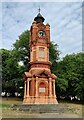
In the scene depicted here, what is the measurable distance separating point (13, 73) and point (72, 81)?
9.92 m

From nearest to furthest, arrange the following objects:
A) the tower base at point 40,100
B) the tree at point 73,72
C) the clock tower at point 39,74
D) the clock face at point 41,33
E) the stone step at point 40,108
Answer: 1. the stone step at point 40,108
2. the tower base at point 40,100
3. the clock tower at point 39,74
4. the clock face at point 41,33
5. the tree at point 73,72

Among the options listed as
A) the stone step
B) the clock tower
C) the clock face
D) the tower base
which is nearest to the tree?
the clock tower

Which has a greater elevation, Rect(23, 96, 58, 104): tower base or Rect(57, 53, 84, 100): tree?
Rect(57, 53, 84, 100): tree

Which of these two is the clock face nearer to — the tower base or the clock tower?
the clock tower

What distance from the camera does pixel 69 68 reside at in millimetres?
36125

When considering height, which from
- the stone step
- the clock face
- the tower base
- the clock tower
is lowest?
the stone step

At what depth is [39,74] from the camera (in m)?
23.7

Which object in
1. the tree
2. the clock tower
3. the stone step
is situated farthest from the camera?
the tree

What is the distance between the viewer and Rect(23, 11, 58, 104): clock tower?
23.4 m

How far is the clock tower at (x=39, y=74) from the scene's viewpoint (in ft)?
76.8

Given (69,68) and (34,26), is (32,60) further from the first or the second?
(69,68)

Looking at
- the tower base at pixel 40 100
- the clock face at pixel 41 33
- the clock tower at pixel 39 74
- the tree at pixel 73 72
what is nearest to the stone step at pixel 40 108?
the tower base at pixel 40 100

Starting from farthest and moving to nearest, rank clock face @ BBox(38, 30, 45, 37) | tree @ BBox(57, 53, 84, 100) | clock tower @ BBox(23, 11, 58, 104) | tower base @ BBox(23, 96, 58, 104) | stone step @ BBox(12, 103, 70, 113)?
tree @ BBox(57, 53, 84, 100) → clock face @ BBox(38, 30, 45, 37) → clock tower @ BBox(23, 11, 58, 104) → tower base @ BBox(23, 96, 58, 104) → stone step @ BBox(12, 103, 70, 113)

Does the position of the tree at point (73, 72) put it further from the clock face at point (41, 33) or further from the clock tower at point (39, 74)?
the clock face at point (41, 33)
